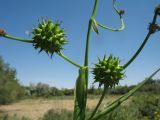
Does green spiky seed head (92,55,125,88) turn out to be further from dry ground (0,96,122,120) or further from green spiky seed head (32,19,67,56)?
dry ground (0,96,122,120)

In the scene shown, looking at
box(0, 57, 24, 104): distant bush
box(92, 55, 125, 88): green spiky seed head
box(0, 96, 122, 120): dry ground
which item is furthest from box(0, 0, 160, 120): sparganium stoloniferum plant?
box(0, 57, 24, 104): distant bush

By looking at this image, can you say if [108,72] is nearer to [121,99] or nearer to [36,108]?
[121,99]

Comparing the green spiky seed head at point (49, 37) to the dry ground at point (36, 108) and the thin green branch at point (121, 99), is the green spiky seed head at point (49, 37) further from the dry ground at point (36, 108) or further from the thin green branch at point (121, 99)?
the dry ground at point (36, 108)

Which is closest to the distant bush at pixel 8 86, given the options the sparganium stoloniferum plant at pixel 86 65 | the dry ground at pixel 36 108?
the dry ground at pixel 36 108

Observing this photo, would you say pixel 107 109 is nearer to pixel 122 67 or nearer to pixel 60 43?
pixel 122 67

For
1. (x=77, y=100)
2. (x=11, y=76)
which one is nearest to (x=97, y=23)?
(x=77, y=100)

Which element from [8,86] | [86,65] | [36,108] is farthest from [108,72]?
[8,86]
